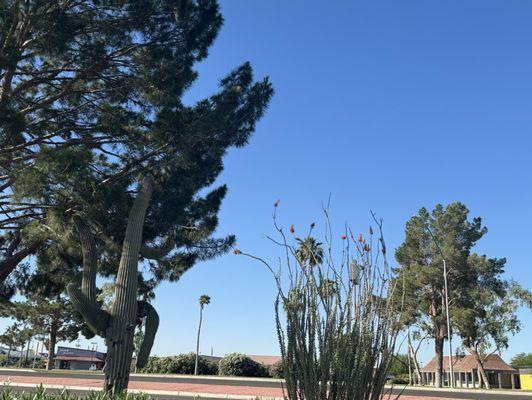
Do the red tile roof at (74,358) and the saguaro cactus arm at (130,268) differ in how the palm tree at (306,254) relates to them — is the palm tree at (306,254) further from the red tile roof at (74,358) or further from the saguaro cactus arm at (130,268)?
the red tile roof at (74,358)

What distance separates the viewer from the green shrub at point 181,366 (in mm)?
41094

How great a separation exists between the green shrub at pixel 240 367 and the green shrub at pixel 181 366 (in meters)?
2.48

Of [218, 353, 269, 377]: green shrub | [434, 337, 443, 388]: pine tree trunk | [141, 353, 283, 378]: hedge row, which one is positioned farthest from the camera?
[434, 337, 443, 388]: pine tree trunk

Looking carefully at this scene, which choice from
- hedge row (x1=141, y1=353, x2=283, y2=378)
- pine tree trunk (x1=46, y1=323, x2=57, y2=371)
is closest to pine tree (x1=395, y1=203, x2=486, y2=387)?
Answer: hedge row (x1=141, y1=353, x2=283, y2=378)

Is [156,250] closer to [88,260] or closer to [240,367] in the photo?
[88,260]

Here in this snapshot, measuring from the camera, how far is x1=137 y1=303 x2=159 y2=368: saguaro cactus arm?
→ 1389 cm

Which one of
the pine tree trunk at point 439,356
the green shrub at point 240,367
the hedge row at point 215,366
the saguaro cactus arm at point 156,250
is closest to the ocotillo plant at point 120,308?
the saguaro cactus arm at point 156,250

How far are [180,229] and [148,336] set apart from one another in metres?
4.51

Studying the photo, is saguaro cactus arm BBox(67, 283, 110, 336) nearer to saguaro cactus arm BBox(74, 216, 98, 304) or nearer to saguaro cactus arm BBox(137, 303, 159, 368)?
saguaro cactus arm BBox(74, 216, 98, 304)

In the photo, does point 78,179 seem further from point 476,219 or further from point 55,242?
point 476,219

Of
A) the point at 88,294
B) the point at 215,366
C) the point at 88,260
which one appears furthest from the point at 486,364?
the point at 88,294

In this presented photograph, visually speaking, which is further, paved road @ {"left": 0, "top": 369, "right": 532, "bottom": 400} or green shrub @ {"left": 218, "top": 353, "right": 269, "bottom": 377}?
green shrub @ {"left": 218, "top": 353, "right": 269, "bottom": 377}

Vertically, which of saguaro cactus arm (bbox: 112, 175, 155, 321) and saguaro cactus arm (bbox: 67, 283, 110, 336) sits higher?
saguaro cactus arm (bbox: 112, 175, 155, 321)

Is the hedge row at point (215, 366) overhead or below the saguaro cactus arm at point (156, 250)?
below
